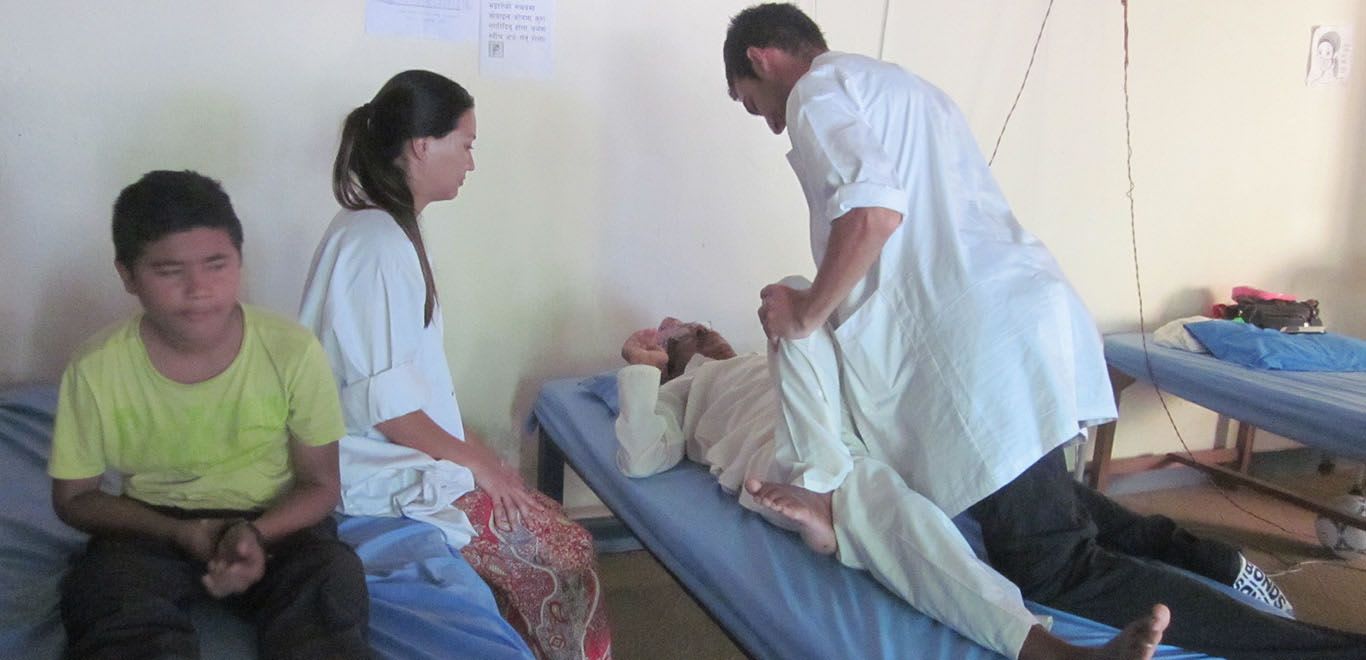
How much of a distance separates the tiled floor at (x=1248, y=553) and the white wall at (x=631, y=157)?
296mm

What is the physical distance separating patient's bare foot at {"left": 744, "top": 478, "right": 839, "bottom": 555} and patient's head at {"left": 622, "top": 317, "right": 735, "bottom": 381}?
0.85 meters

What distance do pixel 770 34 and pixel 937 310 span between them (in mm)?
549

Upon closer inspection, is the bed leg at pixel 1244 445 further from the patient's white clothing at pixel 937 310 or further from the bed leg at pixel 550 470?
the bed leg at pixel 550 470

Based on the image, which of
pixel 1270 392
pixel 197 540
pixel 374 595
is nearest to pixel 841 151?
pixel 374 595

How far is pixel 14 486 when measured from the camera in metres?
1.75

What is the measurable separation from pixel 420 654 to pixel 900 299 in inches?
35.6

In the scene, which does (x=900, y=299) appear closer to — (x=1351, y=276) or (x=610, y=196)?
(x=610, y=196)

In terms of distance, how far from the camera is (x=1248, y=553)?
2875 millimetres

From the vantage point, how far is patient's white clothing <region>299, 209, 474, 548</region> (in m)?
1.65

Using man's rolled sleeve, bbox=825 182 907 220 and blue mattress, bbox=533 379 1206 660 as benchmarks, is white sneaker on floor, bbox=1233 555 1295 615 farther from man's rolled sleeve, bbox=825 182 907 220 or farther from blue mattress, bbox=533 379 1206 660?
man's rolled sleeve, bbox=825 182 907 220

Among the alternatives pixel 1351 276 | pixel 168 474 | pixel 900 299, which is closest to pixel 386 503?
pixel 168 474

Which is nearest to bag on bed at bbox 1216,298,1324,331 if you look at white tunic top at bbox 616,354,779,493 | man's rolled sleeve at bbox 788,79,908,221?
white tunic top at bbox 616,354,779,493

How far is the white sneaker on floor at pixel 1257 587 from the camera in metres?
1.84

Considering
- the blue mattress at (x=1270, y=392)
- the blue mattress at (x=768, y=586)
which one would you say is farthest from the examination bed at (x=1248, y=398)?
the blue mattress at (x=768, y=586)
